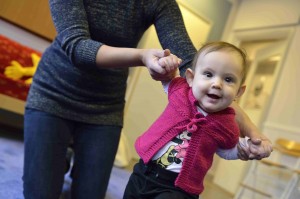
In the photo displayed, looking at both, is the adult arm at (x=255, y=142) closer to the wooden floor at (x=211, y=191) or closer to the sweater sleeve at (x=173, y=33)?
the sweater sleeve at (x=173, y=33)

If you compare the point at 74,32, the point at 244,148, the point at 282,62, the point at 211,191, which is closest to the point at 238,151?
the point at 244,148

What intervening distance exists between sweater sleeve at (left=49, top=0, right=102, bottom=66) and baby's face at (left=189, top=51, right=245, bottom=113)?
313 millimetres

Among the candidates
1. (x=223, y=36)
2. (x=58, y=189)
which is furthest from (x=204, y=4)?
(x=58, y=189)

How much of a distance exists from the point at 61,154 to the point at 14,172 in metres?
0.65

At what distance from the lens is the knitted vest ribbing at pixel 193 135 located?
0.81 m

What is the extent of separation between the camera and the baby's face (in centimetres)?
78

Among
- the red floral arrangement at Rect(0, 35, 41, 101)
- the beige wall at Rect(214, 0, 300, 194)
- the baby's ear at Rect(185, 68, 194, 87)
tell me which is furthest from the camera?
the beige wall at Rect(214, 0, 300, 194)

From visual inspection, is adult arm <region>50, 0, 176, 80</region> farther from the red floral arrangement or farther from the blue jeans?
the red floral arrangement

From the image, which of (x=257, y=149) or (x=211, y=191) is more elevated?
(x=257, y=149)

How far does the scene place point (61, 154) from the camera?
1.37m

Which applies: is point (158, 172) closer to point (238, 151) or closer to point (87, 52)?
point (238, 151)

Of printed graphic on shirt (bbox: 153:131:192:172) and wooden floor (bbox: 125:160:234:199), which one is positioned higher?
printed graphic on shirt (bbox: 153:131:192:172)

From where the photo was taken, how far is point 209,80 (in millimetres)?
782

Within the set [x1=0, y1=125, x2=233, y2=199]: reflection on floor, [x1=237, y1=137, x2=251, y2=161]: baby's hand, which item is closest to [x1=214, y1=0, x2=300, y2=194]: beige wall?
[x1=0, y1=125, x2=233, y2=199]: reflection on floor
